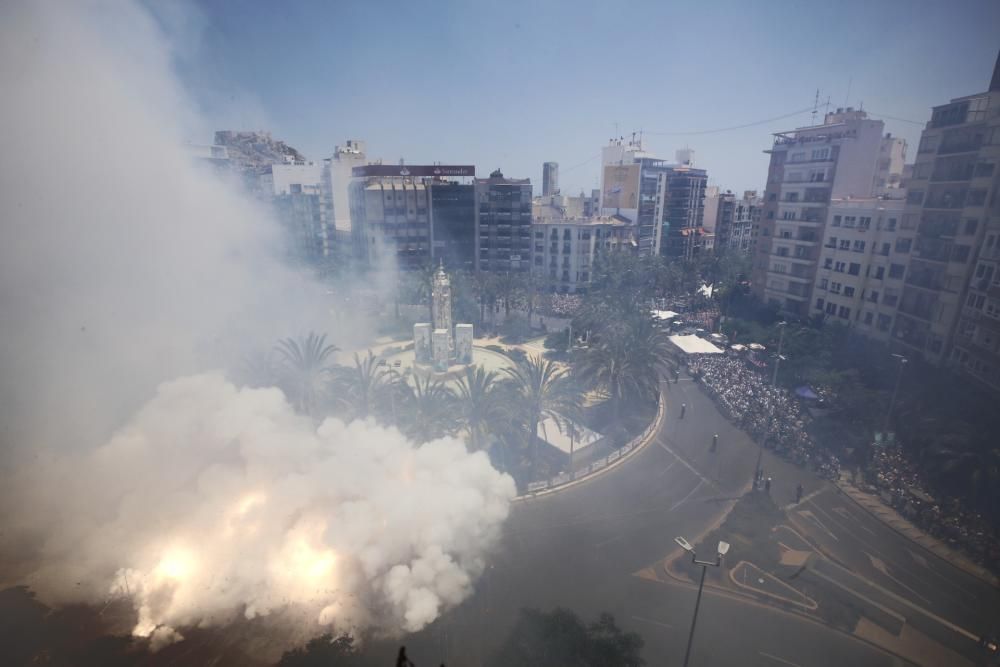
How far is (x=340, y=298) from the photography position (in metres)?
64.6

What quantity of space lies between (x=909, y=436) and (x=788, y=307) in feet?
79.4

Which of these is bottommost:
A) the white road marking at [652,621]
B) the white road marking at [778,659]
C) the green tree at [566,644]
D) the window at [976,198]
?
the white road marking at [778,659]

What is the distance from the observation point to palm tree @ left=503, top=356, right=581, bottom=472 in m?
27.6

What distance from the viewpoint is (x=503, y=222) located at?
2906 inches

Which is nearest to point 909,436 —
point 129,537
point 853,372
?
point 853,372

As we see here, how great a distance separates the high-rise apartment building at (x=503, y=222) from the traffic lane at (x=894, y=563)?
54.0 m

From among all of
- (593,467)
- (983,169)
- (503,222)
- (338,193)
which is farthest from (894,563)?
(338,193)

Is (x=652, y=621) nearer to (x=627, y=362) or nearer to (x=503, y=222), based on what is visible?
(x=627, y=362)

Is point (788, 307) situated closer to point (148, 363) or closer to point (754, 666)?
point (754, 666)

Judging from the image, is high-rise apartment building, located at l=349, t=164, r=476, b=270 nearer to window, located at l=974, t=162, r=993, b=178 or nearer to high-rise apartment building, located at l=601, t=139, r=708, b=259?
high-rise apartment building, located at l=601, t=139, r=708, b=259

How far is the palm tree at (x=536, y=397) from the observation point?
1086 inches

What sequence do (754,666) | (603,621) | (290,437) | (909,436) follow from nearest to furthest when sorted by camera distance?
1. (754,666)
2. (603,621)
3. (290,437)
4. (909,436)

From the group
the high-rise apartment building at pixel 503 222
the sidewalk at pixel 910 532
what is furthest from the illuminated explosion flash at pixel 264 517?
the high-rise apartment building at pixel 503 222

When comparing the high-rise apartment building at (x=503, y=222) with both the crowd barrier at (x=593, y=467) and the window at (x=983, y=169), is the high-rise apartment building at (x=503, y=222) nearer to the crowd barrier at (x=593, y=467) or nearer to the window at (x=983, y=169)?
the crowd barrier at (x=593, y=467)
